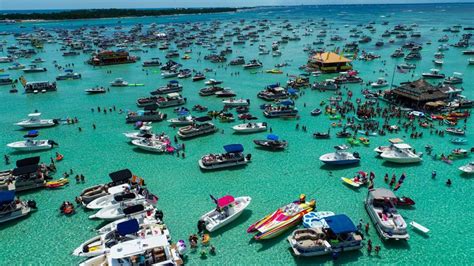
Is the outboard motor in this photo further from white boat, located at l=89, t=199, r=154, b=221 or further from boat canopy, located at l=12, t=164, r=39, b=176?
white boat, located at l=89, t=199, r=154, b=221

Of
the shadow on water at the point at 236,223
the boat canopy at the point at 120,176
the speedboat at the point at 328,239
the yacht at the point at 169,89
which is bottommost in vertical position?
the shadow on water at the point at 236,223

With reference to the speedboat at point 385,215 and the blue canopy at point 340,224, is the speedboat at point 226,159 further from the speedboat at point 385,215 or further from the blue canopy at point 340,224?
the blue canopy at point 340,224

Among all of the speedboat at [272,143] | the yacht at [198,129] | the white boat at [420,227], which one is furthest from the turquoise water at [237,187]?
the yacht at [198,129]

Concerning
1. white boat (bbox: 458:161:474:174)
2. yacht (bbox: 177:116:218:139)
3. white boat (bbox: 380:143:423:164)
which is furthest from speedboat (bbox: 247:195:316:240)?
yacht (bbox: 177:116:218:139)

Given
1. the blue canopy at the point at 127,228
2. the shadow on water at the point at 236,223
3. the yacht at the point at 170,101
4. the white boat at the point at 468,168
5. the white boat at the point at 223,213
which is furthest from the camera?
the yacht at the point at 170,101

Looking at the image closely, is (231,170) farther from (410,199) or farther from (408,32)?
(408,32)
